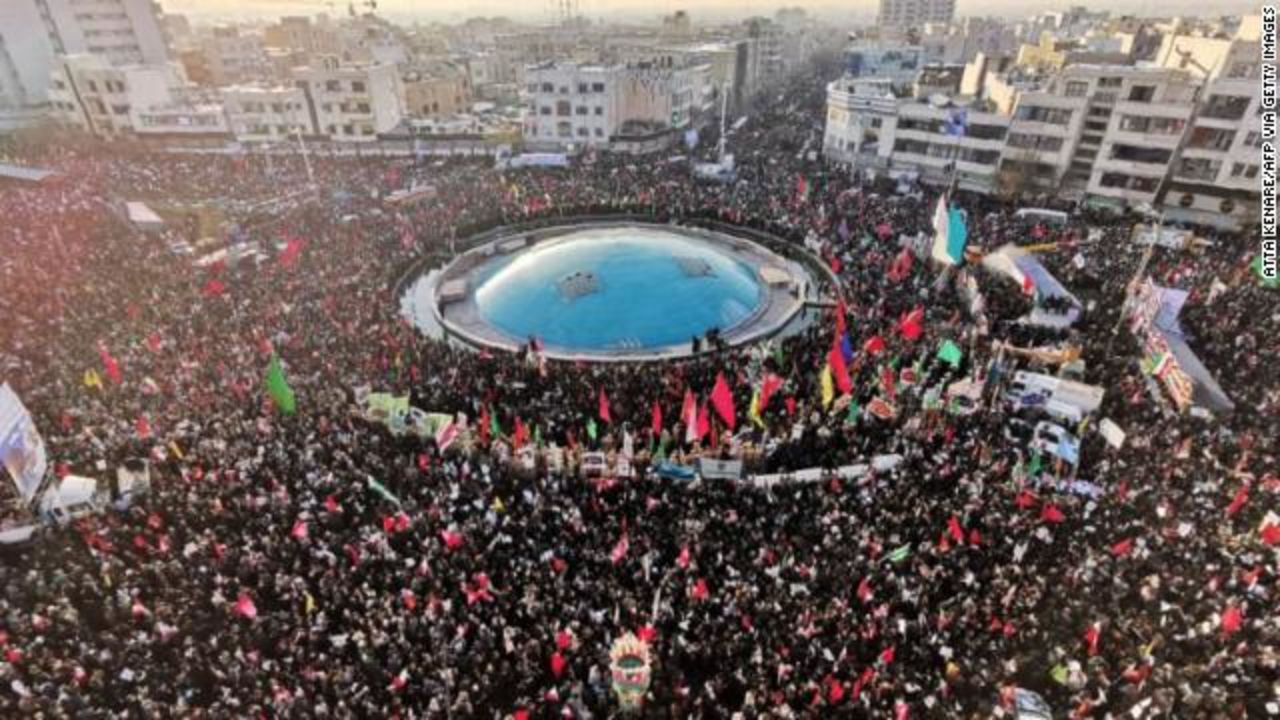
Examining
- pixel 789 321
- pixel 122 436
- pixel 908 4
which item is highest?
pixel 908 4

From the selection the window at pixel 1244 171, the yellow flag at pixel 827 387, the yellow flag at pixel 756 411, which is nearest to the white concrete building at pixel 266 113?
the yellow flag at pixel 756 411

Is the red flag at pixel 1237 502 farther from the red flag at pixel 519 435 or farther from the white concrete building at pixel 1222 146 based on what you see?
the white concrete building at pixel 1222 146

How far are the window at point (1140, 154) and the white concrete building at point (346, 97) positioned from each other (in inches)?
2478

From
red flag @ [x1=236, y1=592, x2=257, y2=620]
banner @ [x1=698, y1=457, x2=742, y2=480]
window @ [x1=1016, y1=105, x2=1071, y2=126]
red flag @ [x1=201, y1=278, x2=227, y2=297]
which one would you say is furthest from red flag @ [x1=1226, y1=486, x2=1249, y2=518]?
red flag @ [x1=201, y1=278, x2=227, y2=297]

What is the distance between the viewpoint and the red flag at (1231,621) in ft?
49.4

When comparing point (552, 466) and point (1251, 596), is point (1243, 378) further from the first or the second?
point (552, 466)

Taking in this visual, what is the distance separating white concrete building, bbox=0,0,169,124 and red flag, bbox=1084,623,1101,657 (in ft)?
307

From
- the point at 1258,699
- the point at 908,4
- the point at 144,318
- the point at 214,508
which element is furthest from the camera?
the point at 908,4

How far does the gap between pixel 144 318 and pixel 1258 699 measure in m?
41.4

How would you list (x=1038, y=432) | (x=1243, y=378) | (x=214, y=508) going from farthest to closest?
(x=1243, y=378), (x=1038, y=432), (x=214, y=508)

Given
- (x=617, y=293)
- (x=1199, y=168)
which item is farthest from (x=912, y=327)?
(x=1199, y=168)

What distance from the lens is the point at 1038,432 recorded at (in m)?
22.4

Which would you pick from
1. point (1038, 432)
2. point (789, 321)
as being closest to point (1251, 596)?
point (1038, 432)

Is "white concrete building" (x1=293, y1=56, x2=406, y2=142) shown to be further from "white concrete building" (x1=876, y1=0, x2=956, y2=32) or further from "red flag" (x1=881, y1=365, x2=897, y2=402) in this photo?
"white concrete building" (x1=876, y1=0, x2=956, y2=32)
